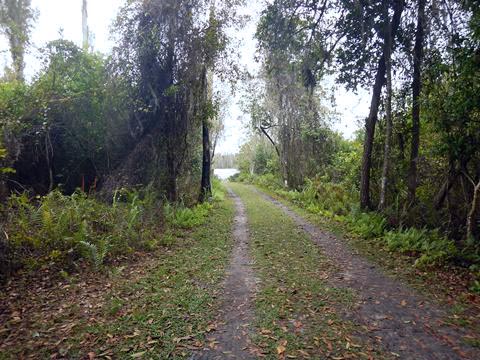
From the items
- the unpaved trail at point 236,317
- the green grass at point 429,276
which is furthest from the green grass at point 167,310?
the green grass at point 429,276

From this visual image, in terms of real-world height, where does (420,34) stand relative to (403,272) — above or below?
above

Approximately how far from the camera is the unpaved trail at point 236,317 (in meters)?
3.60

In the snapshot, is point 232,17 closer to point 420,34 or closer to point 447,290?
point 420,34

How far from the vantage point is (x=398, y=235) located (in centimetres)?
827

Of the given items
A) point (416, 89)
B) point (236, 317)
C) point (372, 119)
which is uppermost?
point (416, 89)

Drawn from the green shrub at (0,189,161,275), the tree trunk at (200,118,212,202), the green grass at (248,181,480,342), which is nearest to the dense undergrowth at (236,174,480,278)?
the green grass at (248,181,480,342)

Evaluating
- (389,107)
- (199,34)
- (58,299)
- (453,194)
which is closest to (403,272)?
(453,194)

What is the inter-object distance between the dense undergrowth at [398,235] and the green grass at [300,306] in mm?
2234

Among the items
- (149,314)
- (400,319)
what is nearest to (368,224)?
(400,319)

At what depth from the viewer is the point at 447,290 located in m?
5.41

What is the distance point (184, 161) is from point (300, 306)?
997cm

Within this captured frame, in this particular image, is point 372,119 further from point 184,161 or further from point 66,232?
point 66,232

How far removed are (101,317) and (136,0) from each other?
38.7ft

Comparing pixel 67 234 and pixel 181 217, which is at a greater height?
pixel 67 234
